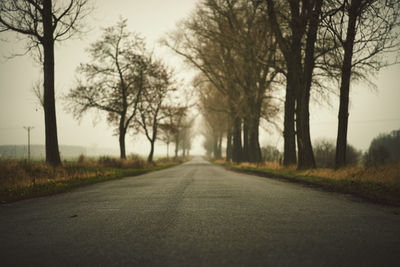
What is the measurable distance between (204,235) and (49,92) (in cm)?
1216

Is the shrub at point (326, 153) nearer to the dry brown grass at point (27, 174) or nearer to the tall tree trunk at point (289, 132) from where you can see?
the tall tree trunk at point (289, 132)

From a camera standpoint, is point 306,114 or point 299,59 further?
point 299,59

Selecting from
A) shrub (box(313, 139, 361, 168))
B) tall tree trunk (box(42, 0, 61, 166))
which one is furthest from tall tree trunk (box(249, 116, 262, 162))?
tall tree trunk (box(42, 0, 61, 166))

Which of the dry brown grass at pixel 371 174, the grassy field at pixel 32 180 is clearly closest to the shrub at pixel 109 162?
the grassy field at pixel 32 180

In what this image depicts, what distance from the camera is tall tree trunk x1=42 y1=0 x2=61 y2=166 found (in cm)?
1186

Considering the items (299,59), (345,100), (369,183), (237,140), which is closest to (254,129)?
(237,140)

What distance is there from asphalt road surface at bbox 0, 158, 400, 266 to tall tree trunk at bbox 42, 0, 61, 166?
8.29 metres

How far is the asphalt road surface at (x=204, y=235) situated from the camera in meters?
2.15

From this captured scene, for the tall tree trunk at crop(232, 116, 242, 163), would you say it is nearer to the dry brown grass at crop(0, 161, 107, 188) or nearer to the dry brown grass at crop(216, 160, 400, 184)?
the dry brown grass at crop(216, 160, 400, 184)

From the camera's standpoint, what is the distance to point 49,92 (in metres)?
12.0

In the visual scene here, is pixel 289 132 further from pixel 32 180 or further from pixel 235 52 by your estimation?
pixel 32 180

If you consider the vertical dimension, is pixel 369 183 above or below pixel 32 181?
above

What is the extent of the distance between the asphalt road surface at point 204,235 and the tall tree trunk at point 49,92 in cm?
829

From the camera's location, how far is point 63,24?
12.6 m
